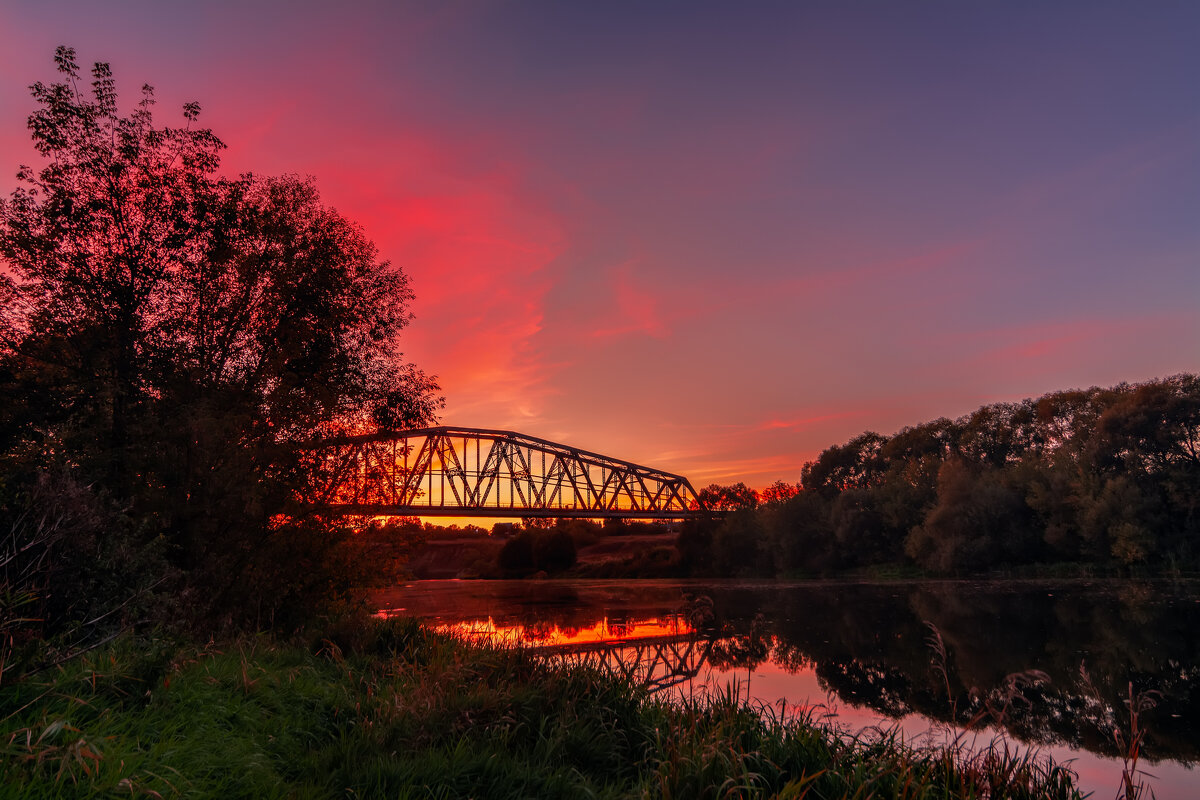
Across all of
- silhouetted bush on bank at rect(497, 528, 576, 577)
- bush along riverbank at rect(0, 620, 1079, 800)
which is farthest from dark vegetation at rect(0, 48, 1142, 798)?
silhouetted bush on bank at rect(497, 528, 576, 577)

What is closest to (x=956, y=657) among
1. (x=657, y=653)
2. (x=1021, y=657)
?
(x=1021, y=657)

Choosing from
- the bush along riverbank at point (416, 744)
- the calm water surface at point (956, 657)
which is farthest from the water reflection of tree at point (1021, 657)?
the bush along riverbank at point (416, 744)

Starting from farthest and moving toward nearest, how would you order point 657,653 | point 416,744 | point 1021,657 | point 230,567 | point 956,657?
point 657,653
point 956,657
point 1021,657
point 230,567
point 416,744

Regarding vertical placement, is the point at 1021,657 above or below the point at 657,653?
below

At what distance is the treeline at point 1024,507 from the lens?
36.7m

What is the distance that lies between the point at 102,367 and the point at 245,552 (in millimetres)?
4434

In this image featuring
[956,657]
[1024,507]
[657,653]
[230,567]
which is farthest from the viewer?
[1024,507]

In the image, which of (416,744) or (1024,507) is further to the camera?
(1024,507)

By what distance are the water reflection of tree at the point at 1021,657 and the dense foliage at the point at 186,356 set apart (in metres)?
11.2

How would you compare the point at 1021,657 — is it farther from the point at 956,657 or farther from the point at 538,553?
the point at 538,553

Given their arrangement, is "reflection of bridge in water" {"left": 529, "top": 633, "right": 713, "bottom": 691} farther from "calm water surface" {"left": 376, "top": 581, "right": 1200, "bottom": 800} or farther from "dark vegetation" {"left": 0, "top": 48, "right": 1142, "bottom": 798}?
"dark vegetation" {"left": 0, "top": 48, "right": 1142, "bottom": 798}

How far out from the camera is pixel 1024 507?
43250 millimetres

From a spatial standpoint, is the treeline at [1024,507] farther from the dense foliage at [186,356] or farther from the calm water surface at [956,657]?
the dense foliage at [186,356]

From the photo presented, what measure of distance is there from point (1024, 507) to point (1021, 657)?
34126mm
